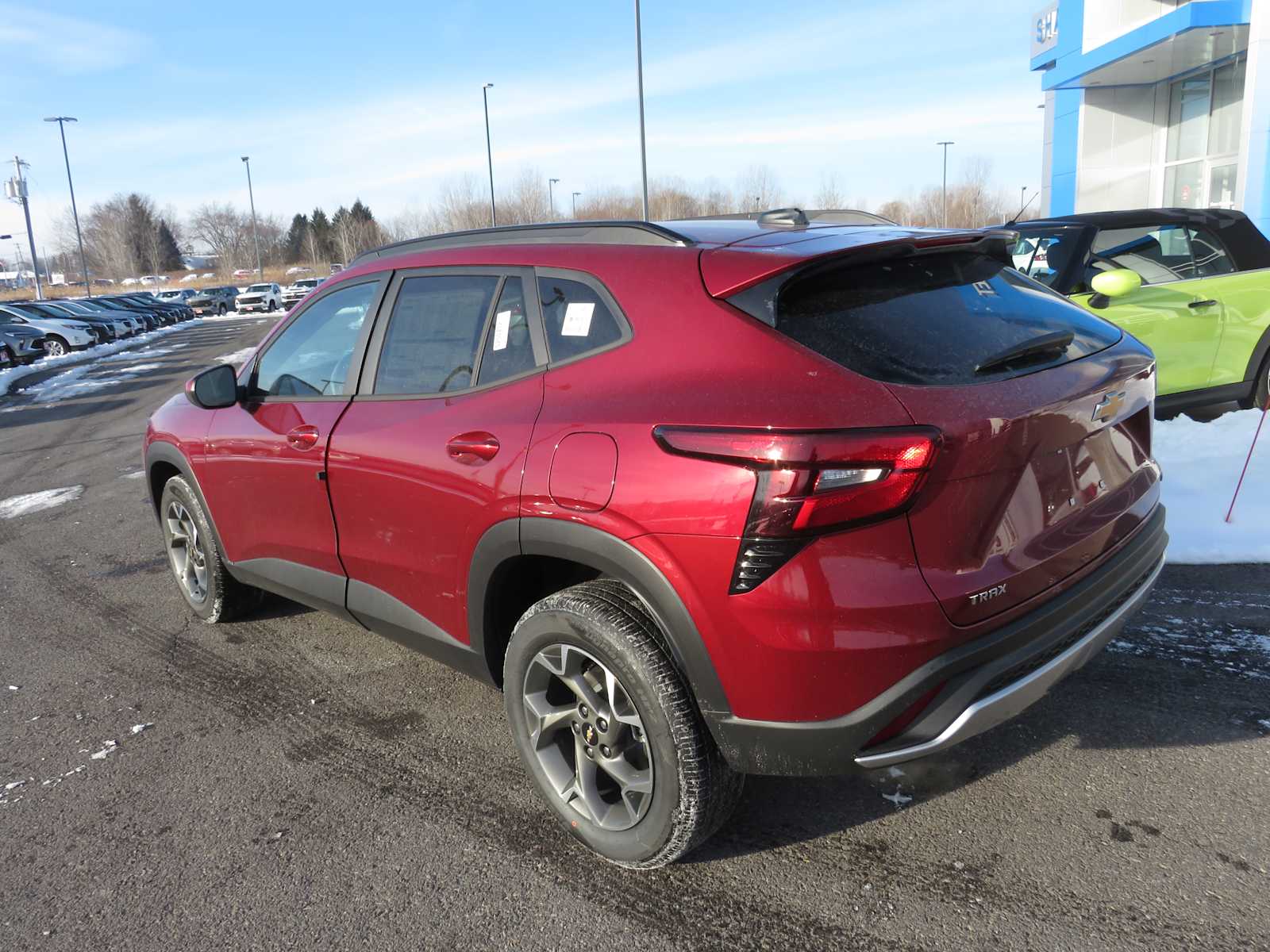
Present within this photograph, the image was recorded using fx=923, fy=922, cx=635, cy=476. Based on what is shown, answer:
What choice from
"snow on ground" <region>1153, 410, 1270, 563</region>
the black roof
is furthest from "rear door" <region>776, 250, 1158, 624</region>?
the black roof

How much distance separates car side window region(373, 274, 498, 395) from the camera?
3037 millimetres

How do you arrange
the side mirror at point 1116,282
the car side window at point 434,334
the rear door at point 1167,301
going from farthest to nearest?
the rear door at point 1167,301, the side mirror at point 1116,282, the car side window at point 434,334

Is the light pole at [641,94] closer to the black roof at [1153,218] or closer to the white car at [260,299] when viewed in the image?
the black roof at [1153,218]

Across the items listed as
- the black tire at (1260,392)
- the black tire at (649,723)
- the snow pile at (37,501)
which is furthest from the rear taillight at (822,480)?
the snow pile at (37,501)

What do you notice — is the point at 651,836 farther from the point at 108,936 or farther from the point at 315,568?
the point at 315,568

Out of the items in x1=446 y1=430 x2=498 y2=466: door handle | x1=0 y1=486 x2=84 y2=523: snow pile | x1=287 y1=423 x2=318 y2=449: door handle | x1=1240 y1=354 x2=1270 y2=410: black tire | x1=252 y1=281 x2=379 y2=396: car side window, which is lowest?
x1=0 y1=486 x2=84 y2=523: snow pile

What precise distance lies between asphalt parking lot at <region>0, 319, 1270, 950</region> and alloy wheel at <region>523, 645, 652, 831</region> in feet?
0.60

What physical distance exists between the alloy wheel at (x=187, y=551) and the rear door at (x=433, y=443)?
1581mm

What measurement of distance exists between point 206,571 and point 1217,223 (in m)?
7.34

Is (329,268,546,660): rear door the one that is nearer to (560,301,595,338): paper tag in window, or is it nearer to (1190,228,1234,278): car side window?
(560,301,595,338): paper tag in window

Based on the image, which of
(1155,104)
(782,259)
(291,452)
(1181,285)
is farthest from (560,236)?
(1155,104)

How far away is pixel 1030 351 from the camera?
2484 millimetres

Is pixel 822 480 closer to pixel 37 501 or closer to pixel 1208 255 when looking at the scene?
pixel 1208 255

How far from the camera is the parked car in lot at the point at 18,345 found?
2134 centimetres
